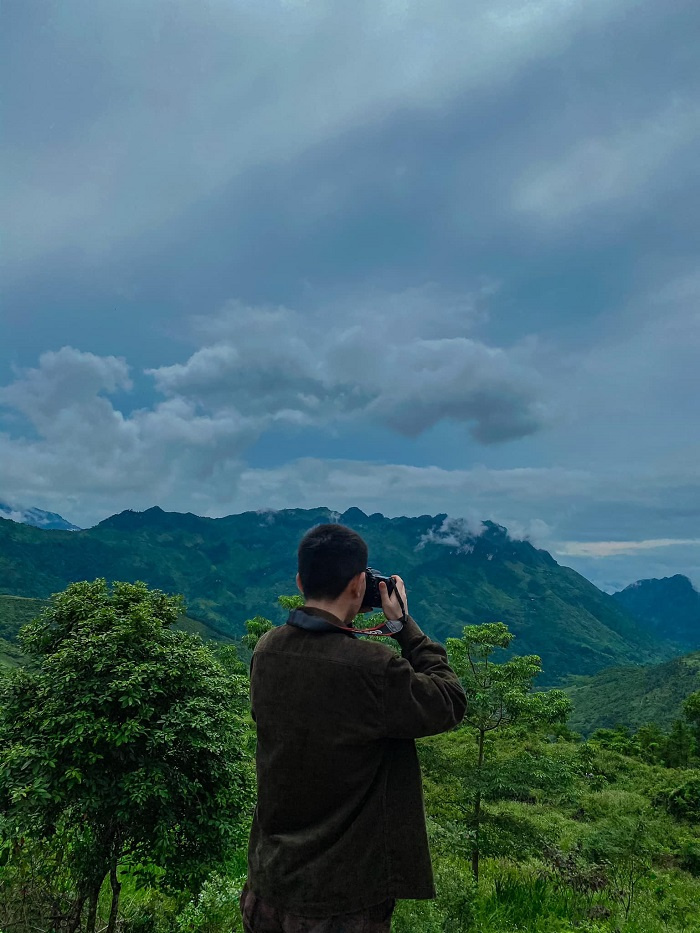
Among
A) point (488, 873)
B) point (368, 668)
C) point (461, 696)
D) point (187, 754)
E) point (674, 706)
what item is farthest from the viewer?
point (674, 706)

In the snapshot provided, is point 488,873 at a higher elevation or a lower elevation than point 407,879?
lower

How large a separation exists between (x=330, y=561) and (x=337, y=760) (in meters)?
0.83

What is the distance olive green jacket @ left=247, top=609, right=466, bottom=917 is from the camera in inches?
93.0

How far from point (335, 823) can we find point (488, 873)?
32.9 feet

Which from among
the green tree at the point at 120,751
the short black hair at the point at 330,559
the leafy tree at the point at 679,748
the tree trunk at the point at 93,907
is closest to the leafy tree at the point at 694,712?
the leafy tree at the point at 679,748

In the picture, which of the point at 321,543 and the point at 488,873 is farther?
the point at 488,873

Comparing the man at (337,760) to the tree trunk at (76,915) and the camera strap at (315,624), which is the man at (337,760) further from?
the tree trunk at (76,915)

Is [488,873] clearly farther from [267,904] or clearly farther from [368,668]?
[368,668]

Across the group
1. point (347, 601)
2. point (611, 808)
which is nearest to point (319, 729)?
point (347, 601)

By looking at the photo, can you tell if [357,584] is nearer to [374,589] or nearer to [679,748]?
[374,589]

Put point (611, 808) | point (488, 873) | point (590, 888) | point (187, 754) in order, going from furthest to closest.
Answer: point (611, 808) < point (488, 873) < point (590, 888) < point (187, 754)

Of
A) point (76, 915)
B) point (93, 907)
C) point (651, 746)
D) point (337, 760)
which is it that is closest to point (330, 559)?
point (337, 760)

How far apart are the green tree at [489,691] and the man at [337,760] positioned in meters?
6.78

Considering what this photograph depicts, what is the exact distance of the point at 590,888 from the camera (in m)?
8.51
